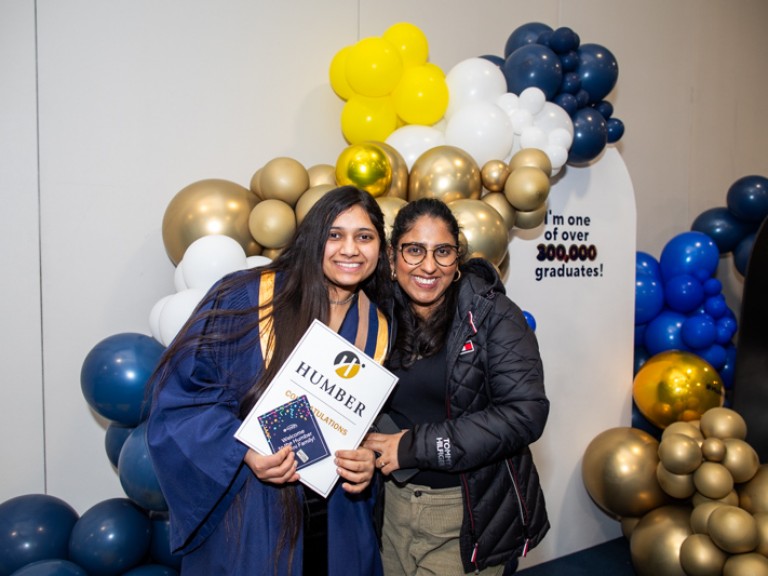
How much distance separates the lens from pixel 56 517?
6.88 feet

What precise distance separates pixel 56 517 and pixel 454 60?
10.2ft

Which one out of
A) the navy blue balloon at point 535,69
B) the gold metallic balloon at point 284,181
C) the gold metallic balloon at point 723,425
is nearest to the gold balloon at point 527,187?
the navy blue balloon at point 535,69

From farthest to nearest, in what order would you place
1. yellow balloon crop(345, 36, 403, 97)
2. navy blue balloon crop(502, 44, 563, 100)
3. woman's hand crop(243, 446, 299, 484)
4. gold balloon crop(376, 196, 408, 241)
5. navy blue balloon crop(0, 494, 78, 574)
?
navy blue balloon crop(502, 44, 563, 100) → yellow balloon crop(345, 36, 403, 97) → gold balloon crop(376, 196, 408, 241) → navy blue balloon crop(0, 494, 78, 574) → woman's hand crop(243, 446, 299, 484)

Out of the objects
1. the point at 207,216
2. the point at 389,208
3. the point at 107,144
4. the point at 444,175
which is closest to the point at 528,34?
the point at 444,175

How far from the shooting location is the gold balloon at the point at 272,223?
2207 millimetres

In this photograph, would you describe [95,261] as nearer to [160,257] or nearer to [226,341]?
[160,257]

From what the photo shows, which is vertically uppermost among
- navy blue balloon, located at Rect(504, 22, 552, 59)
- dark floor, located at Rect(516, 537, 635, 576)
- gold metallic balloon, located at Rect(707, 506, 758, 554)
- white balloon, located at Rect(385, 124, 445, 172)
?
navy blue balloon, located at Rect(504, 22, 552, 59)

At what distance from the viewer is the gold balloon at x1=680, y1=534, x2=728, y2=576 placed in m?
2.40

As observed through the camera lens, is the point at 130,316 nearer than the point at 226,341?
No

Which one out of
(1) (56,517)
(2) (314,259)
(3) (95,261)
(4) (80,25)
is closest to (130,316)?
(3) (95,261)

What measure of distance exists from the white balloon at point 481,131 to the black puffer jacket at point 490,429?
1114 mm

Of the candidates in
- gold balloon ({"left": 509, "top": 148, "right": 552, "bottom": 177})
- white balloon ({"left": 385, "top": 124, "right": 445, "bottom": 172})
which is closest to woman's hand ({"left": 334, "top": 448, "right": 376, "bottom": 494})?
→ white balloon ({"left": 385, "top": 124, "right": 445, "bottom": 172})

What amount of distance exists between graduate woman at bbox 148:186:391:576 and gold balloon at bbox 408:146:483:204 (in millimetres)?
849

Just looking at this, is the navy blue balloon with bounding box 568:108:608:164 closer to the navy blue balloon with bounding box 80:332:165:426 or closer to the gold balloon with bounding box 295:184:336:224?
the gold balloon with bounding box 295:184:336:224
